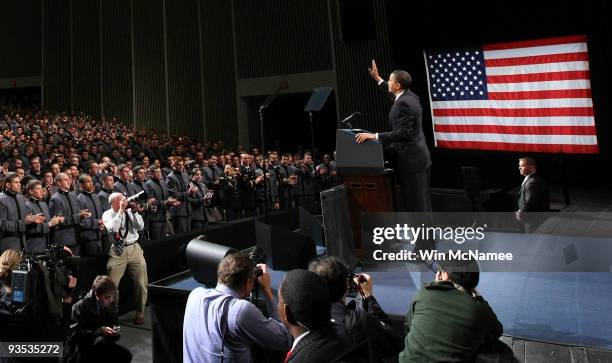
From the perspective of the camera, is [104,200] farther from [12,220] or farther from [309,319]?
[309,319]

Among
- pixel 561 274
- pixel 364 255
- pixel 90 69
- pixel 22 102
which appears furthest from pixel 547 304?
pixel 22 102

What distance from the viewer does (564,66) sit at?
7.52m

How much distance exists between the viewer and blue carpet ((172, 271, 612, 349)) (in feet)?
8.18

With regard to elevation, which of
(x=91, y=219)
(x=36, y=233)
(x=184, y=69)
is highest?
(x=184, y=69)

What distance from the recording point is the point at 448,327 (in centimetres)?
194

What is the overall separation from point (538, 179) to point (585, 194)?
324 cm

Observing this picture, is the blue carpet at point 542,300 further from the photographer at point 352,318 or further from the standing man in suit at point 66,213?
the standing man in suit at point 66,213

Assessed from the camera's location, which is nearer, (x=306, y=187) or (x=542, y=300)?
(x=542, y=300)

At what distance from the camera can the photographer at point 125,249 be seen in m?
4.86

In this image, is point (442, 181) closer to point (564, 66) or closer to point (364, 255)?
point (564, 66)

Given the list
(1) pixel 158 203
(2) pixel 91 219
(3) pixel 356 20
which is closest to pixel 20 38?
(3) pixel 356 20

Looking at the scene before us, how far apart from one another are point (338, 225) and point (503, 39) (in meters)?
6.27

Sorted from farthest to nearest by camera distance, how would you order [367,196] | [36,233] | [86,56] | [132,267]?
[86,56]
[36,233]
[132,267]
[367,196]

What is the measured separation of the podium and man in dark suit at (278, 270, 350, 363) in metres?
1.72
